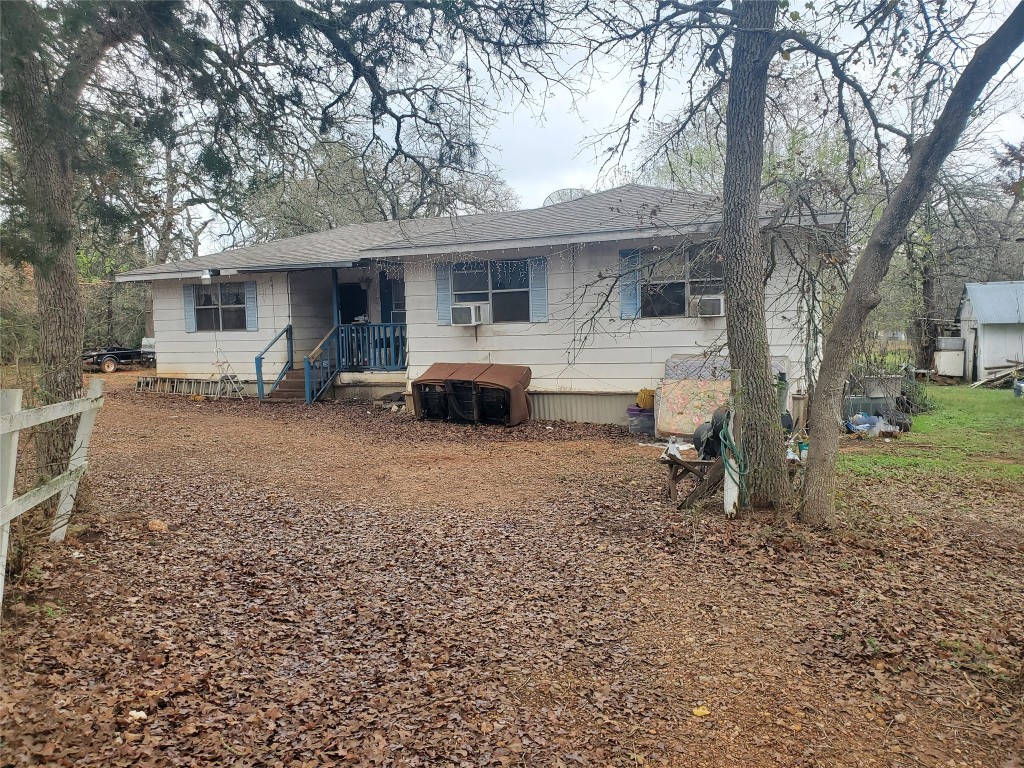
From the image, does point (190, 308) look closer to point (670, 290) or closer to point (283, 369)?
point (283, 369)

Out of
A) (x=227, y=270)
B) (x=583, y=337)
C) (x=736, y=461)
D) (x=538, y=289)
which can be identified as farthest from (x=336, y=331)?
(x=736, y=461)

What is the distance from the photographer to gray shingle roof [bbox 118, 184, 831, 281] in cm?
1084

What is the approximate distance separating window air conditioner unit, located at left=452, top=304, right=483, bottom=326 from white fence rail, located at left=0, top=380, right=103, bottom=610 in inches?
320

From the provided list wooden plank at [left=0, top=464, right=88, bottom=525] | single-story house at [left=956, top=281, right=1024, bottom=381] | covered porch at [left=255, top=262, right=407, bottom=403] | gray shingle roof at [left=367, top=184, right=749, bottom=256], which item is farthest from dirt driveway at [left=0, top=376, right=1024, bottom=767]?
single-story house at [left=956, top=281, right=1024, bottom=381]

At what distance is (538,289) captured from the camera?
12.2 meters

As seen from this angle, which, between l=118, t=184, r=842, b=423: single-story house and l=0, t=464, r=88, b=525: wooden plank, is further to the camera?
l=118, t=184, r=842, b=423: single-story house

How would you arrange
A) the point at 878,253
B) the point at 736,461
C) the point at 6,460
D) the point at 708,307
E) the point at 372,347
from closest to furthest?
the point at 6,460
the point at 878,253
the point at 736,461
the point at 708,307
the point at 372,347

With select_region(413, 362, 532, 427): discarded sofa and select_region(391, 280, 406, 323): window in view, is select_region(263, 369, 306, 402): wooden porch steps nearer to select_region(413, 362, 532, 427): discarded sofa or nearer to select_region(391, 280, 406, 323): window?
select_region(391, 280, 406, 323): window

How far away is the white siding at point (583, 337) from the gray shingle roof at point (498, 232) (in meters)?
0.44

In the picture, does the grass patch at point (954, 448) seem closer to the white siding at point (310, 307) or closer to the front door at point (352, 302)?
the front door at point (352, 302)

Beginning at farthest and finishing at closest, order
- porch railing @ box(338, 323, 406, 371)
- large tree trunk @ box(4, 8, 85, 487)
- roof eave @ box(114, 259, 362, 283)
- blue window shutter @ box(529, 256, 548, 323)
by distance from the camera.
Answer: porch railing @ box(338, 323, 406, 371) < roof eave @ box(114, 259, 362, 283) < blue window shutter @ box(529, 256, 548, 323) < large tree trunk @ box(4, 8, 85, 487)

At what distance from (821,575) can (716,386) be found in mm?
5847

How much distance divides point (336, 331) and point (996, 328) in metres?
20.4

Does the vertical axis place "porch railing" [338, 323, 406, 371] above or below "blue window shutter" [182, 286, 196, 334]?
below
